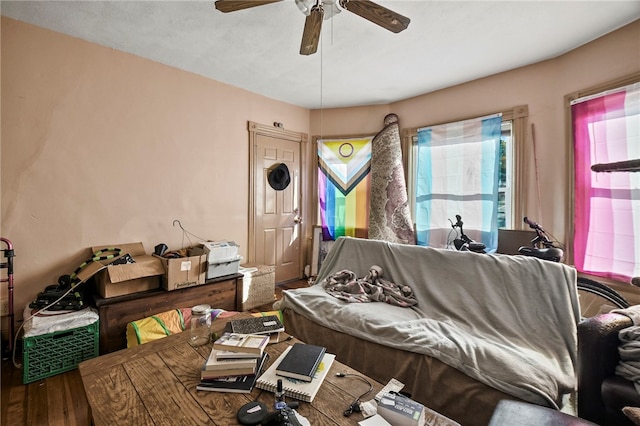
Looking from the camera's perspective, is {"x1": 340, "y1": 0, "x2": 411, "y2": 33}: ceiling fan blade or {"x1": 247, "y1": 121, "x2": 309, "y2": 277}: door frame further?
{"x1": 247, "y1": 121, "x2": 309, "y2": 277}: door frame

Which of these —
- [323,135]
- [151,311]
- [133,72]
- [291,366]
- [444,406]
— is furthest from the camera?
[323,135]

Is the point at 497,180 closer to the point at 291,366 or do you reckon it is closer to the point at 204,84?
the point at 291,366

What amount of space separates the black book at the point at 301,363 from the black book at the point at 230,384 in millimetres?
110

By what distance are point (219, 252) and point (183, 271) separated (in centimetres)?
37

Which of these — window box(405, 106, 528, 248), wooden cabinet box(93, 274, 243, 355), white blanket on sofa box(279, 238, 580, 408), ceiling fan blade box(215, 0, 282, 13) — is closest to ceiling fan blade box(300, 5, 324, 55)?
ceiling fan blade box(215, 0, 282, 13)

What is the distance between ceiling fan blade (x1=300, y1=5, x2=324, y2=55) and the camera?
156 centimetres

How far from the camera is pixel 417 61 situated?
2.80 meters

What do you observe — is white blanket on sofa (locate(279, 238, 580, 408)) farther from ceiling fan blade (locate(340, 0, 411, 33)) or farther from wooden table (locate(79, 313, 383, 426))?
ceiling fan blade (locate(340, 0, 411, 33))

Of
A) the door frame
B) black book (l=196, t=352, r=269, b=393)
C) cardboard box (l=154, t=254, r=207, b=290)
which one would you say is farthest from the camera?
the door frame

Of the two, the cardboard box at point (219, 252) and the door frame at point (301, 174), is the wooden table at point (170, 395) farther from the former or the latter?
the door frame at point (301, 174)

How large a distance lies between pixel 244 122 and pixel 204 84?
0.59m

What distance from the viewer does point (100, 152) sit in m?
2.56

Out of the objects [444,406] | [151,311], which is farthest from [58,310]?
[444,406]

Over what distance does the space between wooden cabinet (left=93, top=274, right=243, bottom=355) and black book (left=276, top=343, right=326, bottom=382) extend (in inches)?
67.3
